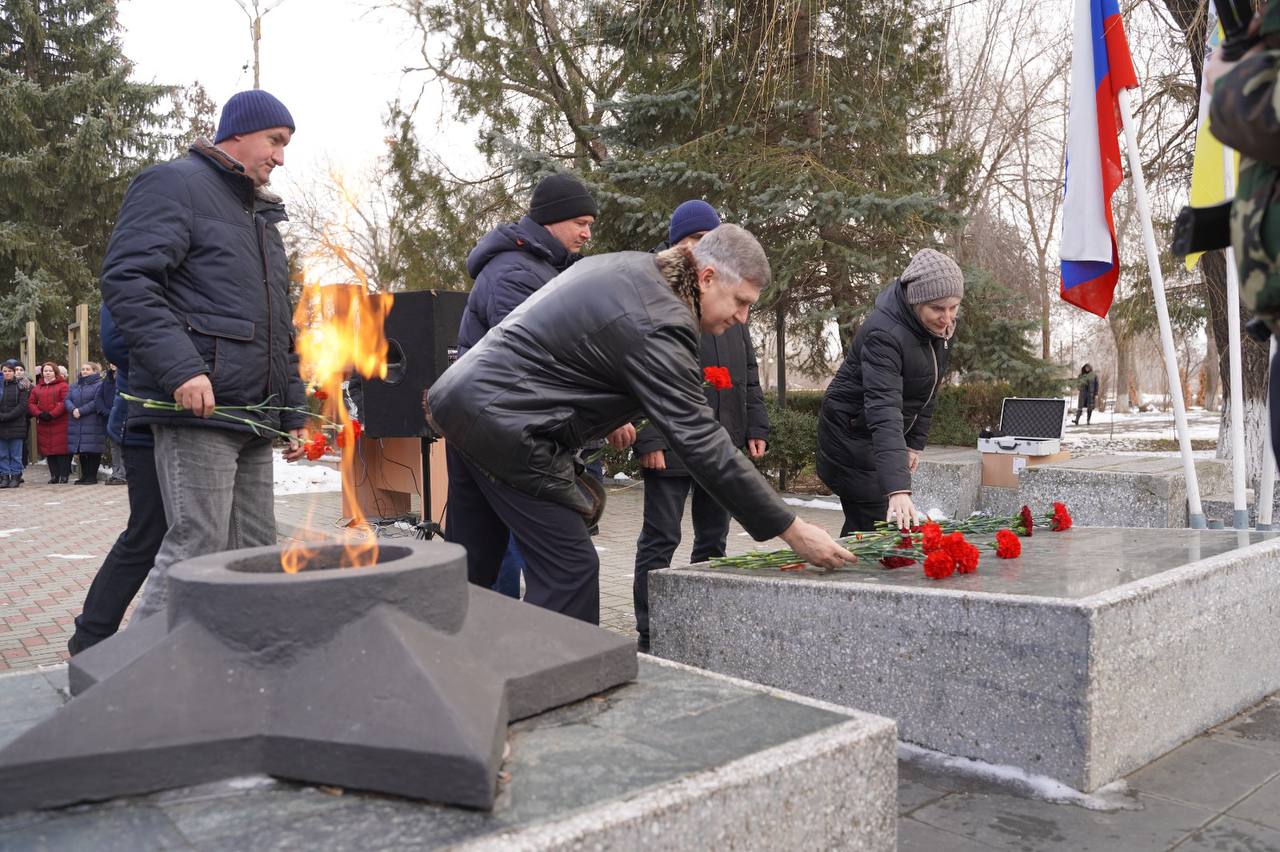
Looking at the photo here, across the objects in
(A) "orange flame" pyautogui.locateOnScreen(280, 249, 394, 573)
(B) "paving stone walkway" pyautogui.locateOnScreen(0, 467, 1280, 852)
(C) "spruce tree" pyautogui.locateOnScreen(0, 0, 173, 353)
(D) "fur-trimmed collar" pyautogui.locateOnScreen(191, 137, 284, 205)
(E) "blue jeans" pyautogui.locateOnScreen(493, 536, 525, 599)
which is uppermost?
(C) "spruce tree" pyautogui.locateOnScreen(0, 0, 173, 353)

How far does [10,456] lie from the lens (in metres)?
14.5

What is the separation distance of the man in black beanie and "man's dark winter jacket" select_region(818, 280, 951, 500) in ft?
4.40

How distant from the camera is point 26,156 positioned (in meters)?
22.2

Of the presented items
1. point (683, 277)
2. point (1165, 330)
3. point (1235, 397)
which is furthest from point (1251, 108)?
point (1235, 397)

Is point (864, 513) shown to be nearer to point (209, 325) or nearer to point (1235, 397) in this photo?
point (1235, 397)

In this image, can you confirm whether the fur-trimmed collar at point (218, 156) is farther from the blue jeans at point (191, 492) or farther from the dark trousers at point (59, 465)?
the dark trousers at point (59, 465)

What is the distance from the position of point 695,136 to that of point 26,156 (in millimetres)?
17122

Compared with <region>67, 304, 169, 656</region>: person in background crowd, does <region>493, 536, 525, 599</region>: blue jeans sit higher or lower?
lower

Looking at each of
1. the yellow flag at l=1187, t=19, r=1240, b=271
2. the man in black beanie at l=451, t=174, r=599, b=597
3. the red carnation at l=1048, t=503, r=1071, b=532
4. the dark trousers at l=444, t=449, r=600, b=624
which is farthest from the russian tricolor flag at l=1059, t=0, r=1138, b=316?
the dark trousers at l=444, t=449, r=600, b=624

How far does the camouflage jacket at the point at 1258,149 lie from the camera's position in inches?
71.6

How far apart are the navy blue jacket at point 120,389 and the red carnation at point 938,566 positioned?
104 inches

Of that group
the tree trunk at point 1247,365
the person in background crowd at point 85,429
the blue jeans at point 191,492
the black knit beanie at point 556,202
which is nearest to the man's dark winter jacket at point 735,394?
the black knit beanie at point 556,202

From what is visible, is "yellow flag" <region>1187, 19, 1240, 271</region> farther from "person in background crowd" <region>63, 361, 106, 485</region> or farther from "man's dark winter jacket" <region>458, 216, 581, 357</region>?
"person in background crowd" <region>63, 361, 106, 485</region>

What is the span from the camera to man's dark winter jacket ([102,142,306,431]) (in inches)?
129
